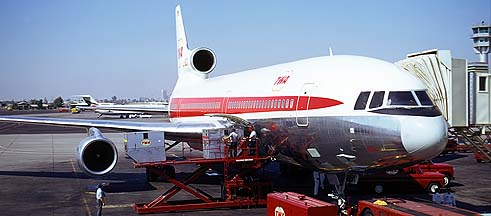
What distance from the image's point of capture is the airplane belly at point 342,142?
1252 centimetres

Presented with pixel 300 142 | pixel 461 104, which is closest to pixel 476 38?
pixel 461 104

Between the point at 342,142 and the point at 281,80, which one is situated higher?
the point at 281,80

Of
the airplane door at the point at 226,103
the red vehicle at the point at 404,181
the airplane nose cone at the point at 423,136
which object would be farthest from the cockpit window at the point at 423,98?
the airplane door at the point at 226,103

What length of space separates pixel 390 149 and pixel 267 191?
677 cm

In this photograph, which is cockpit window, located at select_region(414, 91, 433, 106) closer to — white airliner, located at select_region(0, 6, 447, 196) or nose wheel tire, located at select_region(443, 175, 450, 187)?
white airliner, located at select_region(0, 6, 447, 196)

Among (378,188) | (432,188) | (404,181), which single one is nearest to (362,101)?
(378,188)

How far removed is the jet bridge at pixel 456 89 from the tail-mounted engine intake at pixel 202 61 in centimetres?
1427

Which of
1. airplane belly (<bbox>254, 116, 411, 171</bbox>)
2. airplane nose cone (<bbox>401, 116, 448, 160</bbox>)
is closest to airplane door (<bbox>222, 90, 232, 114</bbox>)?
airplane belly (<bbox>254, 116, 411, 171</bbox>)

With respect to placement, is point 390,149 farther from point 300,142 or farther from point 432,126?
point 300,142

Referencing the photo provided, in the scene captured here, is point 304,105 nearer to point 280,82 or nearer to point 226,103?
point 280,82

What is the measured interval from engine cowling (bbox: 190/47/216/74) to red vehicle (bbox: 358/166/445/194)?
1238cm

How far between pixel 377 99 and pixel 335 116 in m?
1.18

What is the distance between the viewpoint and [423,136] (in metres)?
12.0

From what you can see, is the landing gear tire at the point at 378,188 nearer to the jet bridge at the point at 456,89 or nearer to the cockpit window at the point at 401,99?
the jet bridge at the point at 456,89
